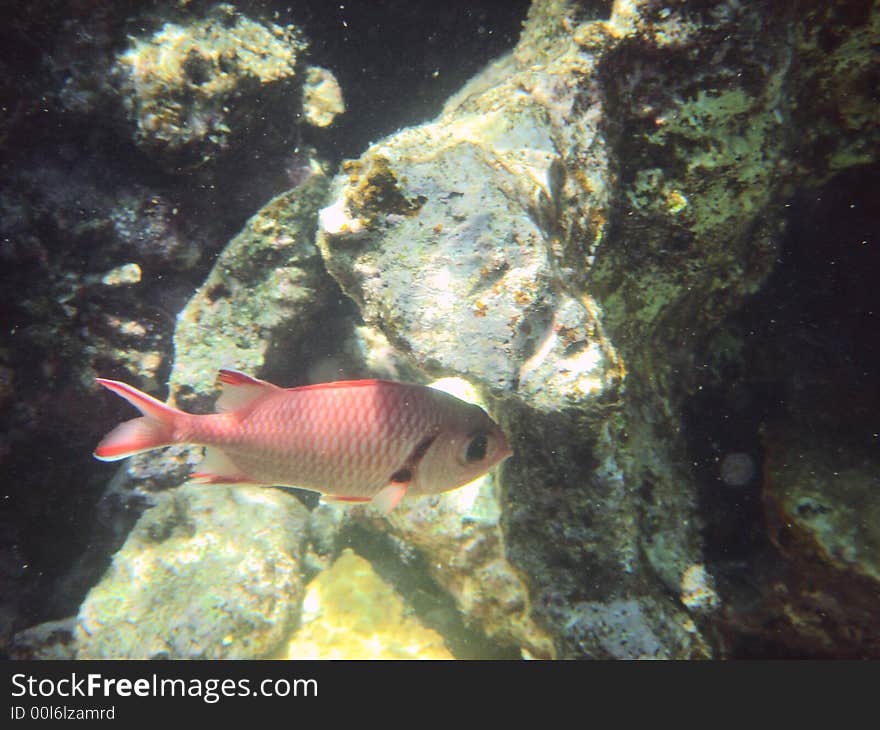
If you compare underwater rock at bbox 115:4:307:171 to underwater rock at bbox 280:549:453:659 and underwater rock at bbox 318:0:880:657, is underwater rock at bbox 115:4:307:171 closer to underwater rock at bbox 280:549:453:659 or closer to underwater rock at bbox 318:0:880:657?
underwater rock at bbox 318:0:880:657

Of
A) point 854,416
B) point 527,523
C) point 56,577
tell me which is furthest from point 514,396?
point 56,577

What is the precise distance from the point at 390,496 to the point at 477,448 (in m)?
0.43

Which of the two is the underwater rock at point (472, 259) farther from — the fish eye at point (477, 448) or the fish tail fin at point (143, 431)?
the fish tail fin at point (143, 431)

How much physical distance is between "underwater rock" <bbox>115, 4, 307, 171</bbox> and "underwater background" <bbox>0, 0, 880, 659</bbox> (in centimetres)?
2

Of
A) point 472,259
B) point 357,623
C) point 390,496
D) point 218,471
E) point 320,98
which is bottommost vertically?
point 357,623

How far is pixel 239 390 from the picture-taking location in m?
2.21

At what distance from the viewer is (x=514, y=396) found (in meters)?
2.01

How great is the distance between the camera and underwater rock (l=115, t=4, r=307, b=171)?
3.28 metres

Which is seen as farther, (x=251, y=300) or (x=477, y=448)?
(x=251, y=300)

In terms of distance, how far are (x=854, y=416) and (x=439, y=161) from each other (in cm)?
287

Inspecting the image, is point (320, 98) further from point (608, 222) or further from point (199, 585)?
point (199, 585)

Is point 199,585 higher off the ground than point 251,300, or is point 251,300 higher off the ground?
point 251,300

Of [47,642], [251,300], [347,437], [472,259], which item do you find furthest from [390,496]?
[47,642]

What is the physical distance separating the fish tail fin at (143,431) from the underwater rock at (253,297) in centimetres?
160
